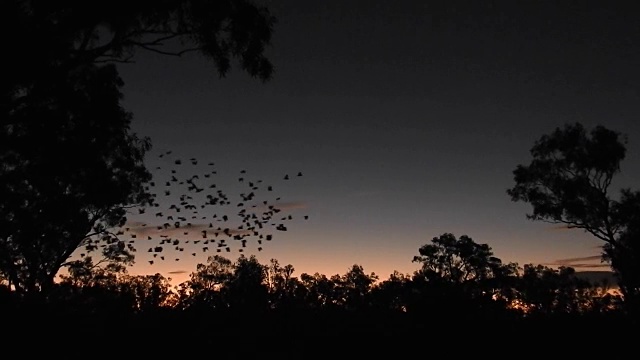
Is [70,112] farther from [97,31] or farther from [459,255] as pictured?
[459,255]

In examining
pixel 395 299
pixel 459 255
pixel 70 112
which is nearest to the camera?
pixel 395 299

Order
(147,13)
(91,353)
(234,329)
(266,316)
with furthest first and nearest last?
(147,13)
(266,316)
(234,329)
(91,353)

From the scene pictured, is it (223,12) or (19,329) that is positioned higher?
(223,12)

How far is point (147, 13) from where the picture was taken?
14.3 meters

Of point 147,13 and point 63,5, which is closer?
point 63,5

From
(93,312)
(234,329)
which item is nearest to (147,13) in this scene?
(93,312)

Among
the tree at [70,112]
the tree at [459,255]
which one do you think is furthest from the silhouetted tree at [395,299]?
the tree at [459,255]

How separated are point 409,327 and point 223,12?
435 inches

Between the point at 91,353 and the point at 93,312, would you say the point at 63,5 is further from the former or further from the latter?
the point at 91,353

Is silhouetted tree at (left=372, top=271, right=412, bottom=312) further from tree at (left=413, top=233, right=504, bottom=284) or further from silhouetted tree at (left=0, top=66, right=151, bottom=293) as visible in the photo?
tree at (left=413, top=233, right=504, bottom=284)

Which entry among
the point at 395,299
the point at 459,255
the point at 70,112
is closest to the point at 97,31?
the point at 70,112

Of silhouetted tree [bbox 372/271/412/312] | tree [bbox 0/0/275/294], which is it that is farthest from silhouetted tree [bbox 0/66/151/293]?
silhouetted tree [bbox 372/271/412/312]

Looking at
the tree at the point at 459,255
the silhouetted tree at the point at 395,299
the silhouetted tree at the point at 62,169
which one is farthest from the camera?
the tree at the point at 459,255

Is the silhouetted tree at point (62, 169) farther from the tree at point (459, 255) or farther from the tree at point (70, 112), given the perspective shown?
the tree at point (459, 255)
